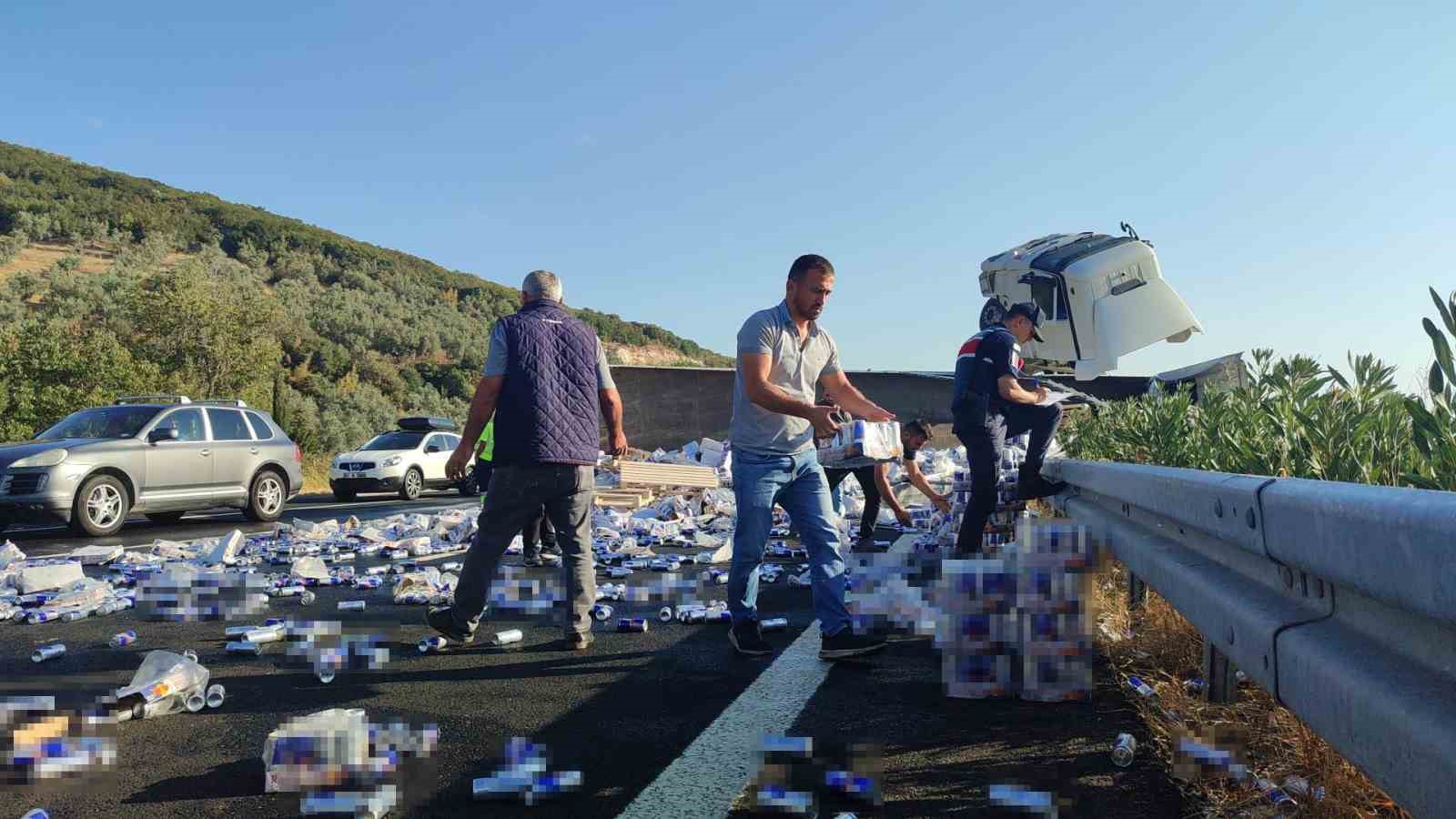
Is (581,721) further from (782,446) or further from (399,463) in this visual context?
(399,463)

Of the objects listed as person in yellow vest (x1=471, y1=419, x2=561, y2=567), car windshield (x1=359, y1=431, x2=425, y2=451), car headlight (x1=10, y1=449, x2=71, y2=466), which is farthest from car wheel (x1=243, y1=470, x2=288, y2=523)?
person in yellow vest (x1=471, y1=419, x2=561, y2=567)

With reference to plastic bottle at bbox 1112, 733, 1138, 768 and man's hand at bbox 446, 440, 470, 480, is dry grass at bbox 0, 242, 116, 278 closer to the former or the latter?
man's hand at bbox 446, 440, 470, 480

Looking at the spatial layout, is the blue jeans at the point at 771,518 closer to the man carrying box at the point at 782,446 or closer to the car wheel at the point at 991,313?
the man carrying box at the point at 782,446

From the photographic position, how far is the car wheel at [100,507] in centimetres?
1175

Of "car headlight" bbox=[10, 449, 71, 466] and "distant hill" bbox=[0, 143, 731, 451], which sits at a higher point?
"distant hill" bbox=[0, 143, 731, 451]

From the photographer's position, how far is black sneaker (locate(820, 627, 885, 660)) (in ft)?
15.0

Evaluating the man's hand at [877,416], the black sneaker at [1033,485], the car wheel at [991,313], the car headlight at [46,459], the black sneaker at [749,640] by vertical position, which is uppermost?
the car wheel at [991,313]

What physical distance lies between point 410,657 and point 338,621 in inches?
38.9

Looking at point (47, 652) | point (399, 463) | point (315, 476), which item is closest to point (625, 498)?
point (399, 463)

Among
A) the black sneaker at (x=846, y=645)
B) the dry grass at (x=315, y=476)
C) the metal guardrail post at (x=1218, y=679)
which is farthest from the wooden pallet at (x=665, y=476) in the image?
the metal guardrail post at (x=1218, y=679)

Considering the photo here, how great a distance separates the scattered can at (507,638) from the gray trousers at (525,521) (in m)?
0.19

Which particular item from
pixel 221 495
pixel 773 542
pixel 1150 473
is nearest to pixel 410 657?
pixel 1150 473

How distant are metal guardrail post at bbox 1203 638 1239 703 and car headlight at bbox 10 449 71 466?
12.4 metres

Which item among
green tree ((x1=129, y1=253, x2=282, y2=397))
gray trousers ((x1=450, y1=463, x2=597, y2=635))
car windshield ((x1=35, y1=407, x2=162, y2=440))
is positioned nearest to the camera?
gray trousers ((x1=450, y1=463, x2=597, y2=635))
